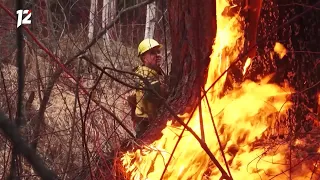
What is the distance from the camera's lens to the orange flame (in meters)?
3.52

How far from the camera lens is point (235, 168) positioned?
130 inches

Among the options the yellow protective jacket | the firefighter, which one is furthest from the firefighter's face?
the yellow protective jacket

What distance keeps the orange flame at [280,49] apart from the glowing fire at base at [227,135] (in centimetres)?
21

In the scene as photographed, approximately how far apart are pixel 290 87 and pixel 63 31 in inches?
147

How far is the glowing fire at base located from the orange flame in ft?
0.68

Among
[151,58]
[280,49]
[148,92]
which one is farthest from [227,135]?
[151,58]

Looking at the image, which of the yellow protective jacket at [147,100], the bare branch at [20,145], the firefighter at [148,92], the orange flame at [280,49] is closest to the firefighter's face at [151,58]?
the firefighter at [148,92]

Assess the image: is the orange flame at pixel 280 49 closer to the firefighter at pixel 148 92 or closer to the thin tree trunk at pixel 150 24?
the firefighter at pixel 148 92

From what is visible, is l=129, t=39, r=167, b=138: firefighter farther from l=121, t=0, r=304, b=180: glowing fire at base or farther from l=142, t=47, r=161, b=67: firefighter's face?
l=121, t=0, r=304, b=180: glowing fire at base

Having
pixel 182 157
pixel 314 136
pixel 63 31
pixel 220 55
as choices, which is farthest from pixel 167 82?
pixel 63 31

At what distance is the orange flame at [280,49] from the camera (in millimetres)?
3520

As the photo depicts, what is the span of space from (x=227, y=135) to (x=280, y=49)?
2.28 ft

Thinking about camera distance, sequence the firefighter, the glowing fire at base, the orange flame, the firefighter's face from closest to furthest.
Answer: the glowing fire at base → the orange flame → the firefighter → the firefighter's face

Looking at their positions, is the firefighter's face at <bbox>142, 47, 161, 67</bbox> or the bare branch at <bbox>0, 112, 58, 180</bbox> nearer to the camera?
the bare branch at <bbox>0, 112, 58, 180</bbox>
